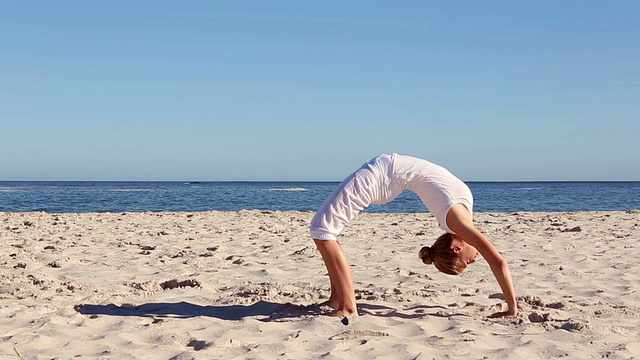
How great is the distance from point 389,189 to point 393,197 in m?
0.06

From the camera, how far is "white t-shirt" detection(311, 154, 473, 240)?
434 centimetres

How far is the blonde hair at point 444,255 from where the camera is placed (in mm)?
4410

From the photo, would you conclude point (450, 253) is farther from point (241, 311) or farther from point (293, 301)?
point (241, 311)

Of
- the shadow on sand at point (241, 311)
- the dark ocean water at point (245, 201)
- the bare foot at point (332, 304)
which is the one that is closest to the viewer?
the shadow on sand at point (241, 311)

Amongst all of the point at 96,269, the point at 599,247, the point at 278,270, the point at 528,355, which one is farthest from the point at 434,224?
the point at 528,355

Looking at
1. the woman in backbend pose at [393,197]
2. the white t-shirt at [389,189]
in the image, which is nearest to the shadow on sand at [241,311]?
the woman in backbend pose at [393,197]

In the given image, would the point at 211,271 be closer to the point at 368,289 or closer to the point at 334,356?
the point at 368,289

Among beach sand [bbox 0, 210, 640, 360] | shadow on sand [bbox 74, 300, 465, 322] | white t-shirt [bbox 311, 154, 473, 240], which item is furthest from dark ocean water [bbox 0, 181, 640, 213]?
white t-shirt [bbox 311, 154, 473, 240]

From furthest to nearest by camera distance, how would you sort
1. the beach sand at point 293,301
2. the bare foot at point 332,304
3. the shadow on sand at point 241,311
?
the bare foot at point 332,304
the shadow on sand at point 241,311
the beach sand at point 293,301

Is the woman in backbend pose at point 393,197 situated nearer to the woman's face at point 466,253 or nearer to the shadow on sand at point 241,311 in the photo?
the woman's face at point 466,253

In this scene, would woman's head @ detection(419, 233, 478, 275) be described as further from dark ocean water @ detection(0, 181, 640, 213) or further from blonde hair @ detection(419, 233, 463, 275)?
dark ocean water @ detection(0, 181, 640, 213)

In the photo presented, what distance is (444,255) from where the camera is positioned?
4.43 m

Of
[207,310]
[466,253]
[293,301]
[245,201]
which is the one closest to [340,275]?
[293,301]

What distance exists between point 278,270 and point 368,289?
1.29 m
